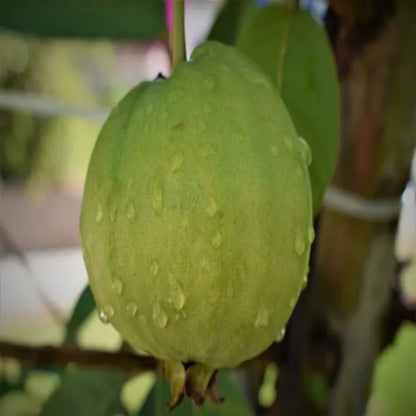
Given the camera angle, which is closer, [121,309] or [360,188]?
[121,309]

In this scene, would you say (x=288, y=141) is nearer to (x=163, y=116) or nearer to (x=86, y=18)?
(x=163, y=116)

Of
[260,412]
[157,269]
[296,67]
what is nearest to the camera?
[157,269]

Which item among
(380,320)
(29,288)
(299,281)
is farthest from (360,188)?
(29,288)

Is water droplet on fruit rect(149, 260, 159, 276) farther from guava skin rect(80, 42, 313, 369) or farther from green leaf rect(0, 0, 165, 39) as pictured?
green leaf rect(0, 0, 165, 39)

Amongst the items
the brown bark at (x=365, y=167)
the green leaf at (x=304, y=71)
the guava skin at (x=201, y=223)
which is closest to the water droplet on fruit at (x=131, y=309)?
the guava skin at (x=201, y=223)

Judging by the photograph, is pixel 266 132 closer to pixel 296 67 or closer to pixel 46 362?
pixel 296 67

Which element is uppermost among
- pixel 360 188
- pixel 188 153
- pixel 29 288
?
pixel 188 153

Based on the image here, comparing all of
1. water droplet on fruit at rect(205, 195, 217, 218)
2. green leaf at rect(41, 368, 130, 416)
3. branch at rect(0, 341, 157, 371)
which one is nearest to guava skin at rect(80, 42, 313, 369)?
water droplet on fruit at rect(205, 195, 217, 218)
